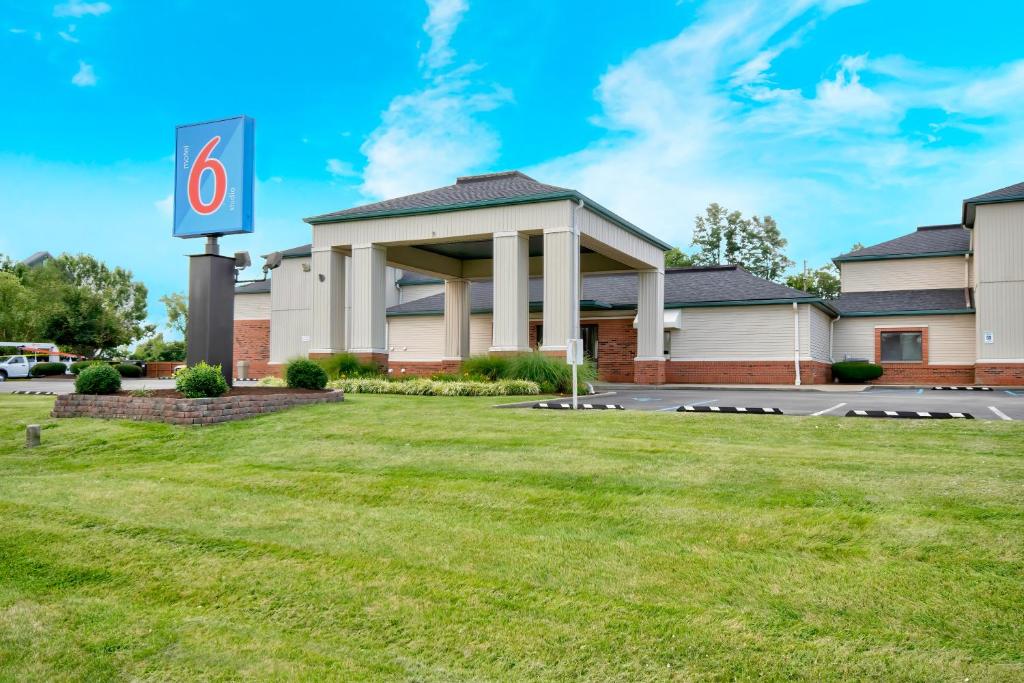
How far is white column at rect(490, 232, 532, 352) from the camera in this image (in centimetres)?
2034

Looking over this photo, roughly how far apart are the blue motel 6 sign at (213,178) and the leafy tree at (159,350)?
148 feet

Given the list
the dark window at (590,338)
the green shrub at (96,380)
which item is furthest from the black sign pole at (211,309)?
the dark window at (590,338)

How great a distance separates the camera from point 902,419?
10.4 m

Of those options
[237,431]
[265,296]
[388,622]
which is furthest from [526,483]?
[265,296]

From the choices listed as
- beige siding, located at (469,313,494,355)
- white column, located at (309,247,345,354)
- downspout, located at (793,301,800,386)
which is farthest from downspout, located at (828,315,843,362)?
white column, located at (309,247,345,354)

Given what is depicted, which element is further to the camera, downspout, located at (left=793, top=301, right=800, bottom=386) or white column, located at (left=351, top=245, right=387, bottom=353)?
downspout, located at (left=793, top=301, right=800, bottom=386)

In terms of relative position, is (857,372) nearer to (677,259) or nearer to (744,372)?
(744,372)

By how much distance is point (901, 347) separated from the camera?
98.1ft

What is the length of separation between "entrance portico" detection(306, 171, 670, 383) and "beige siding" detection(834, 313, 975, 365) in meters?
9.40

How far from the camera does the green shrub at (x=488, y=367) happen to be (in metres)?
19.3

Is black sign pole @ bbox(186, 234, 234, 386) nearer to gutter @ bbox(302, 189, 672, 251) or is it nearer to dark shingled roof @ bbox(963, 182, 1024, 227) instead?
gutter @ bbox(302, 189, 672, 251)

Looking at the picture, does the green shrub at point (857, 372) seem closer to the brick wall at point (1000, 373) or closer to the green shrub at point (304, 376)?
the brick wall at point (1000, 373)

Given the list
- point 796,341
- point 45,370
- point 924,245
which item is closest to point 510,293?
point 796,341

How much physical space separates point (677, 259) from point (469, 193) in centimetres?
3210
